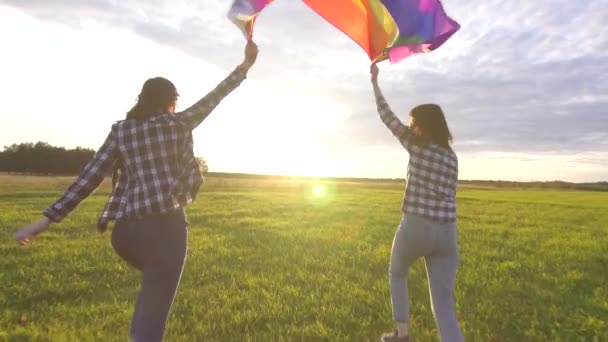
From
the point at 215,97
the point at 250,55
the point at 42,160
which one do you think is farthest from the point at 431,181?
the point at 42,160

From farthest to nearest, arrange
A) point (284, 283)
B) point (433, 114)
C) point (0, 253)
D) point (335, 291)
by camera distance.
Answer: point (0, 253)
point (284, 283)
point (335, 291)
point (433, 114)

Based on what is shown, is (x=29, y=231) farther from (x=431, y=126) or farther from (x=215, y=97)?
(x=431, y=126)

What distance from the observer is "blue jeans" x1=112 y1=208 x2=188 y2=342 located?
375 centimetres

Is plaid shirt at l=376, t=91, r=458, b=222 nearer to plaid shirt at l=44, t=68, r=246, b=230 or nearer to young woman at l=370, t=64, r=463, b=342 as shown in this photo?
young woman at l=370, t=64, r=463, b=342

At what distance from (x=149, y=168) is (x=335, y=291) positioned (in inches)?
208

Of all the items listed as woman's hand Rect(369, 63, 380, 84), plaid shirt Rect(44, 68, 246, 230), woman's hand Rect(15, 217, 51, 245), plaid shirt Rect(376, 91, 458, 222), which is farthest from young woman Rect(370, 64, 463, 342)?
woman's hand Rect(15, 217, 51, 245)

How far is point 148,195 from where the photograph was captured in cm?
376

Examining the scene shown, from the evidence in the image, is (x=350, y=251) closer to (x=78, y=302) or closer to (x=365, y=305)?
(x=365, y=305)

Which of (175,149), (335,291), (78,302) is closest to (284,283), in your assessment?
(335,291)

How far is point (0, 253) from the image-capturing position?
12328 mm

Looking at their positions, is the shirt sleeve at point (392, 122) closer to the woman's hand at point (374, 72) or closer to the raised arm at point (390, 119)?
the raised arm at point (390, 119)

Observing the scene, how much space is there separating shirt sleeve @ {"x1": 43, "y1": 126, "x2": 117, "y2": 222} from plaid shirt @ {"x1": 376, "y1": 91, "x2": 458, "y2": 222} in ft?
9.47

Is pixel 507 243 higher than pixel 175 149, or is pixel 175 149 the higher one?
pixel 175 149

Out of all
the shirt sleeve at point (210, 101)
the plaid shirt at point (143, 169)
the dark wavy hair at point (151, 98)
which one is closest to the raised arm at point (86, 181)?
the plaid shirt at point (143, 169)
